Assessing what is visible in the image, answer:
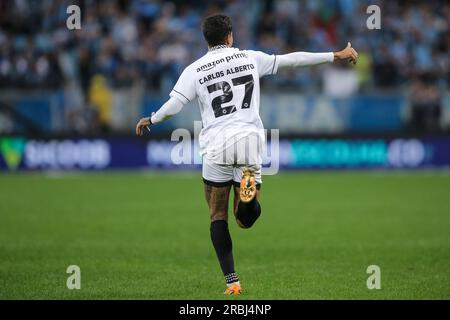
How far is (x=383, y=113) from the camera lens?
875 inches

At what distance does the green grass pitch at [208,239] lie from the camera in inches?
339

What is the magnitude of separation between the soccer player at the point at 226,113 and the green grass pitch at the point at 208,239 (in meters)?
0.73

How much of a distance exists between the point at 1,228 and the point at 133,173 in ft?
30.5

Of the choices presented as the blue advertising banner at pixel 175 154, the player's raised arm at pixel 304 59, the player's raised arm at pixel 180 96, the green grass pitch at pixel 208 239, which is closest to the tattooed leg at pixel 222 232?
the green grass pitch at pixel 208 239

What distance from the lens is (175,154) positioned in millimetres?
22281

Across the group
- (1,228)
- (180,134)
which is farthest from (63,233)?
(180,134)

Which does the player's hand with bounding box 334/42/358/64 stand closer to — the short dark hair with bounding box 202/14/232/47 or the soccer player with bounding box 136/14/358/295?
the soccer player with bounding box 136/14/358/295

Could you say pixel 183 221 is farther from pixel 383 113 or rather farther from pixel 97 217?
pixel 383 113

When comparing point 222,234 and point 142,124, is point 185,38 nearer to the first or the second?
point 142,124

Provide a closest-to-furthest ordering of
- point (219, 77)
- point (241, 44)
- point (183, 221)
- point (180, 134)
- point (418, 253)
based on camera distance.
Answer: point (219, 77)
point (418, 253)
point (183, 221)
point (180, 134)
point (241, 44)

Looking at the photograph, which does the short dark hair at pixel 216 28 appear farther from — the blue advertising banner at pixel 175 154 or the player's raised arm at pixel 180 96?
the blue advertising banner at pixel 175 154

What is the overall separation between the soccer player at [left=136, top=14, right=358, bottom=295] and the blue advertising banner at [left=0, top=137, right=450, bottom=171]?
555 inches

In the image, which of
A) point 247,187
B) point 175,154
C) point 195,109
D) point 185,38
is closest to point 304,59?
point 247,187

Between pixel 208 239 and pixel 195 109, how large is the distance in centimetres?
923
